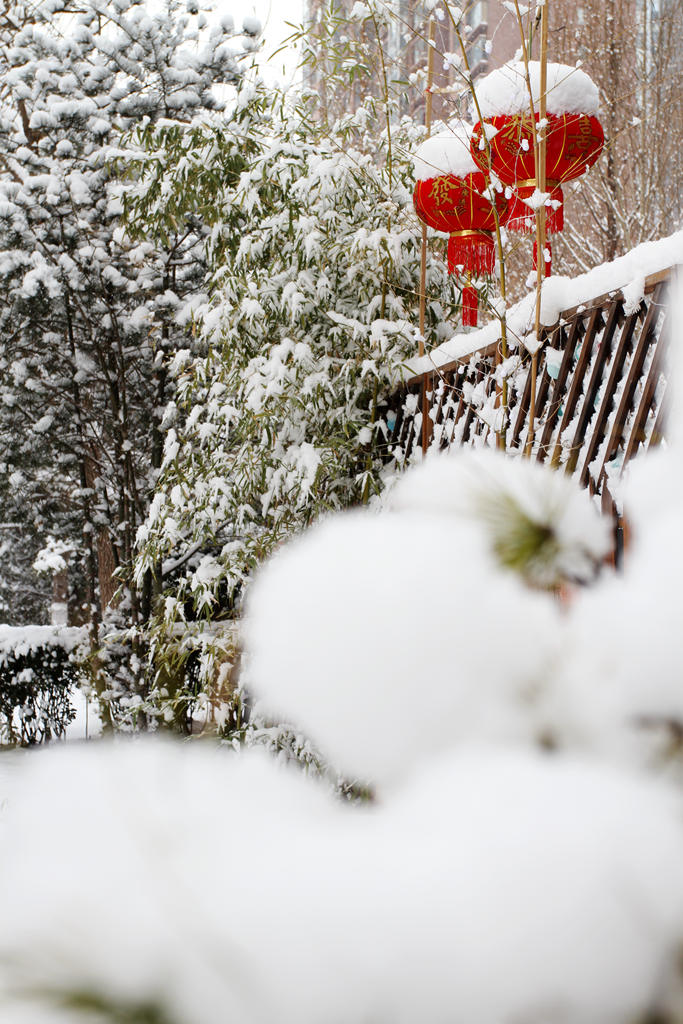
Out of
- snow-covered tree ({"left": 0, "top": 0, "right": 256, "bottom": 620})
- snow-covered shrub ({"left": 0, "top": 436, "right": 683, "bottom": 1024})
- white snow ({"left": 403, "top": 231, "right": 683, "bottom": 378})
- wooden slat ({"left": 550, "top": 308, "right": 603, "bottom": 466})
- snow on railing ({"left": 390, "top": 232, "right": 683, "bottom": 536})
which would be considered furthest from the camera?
snow-covered tree ({"left": 0, "top": 0, "right": 256, "bottom": 620})

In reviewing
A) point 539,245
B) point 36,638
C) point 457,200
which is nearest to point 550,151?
point 457,200

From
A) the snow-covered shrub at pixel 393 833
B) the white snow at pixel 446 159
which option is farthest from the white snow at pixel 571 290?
the snow-covered shrub at pixel 393 833

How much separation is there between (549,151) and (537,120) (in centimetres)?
14

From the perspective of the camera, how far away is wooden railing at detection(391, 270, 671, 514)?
201cm

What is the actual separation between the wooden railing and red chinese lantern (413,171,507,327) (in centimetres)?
50

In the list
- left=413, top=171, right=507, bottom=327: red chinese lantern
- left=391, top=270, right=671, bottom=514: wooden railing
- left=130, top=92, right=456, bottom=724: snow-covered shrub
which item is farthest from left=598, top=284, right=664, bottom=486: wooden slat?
left=130, top=92, right=456, bottom=724: snow-covered shrub

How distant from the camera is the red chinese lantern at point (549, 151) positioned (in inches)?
110

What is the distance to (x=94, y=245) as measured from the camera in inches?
232

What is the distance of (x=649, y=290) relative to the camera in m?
1.99

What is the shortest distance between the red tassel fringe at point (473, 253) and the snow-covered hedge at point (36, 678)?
14.3 ft

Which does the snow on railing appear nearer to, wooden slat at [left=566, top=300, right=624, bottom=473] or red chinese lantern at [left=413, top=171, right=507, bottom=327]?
wooden slat at [left=566, top=300, right=624, bottom=473]

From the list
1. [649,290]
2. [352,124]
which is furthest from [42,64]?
[649,290]

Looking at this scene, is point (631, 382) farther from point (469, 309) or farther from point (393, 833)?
point (393, 833)

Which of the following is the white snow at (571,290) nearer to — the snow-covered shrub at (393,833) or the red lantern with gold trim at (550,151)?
the red lantern with gold trim at (550,151)
